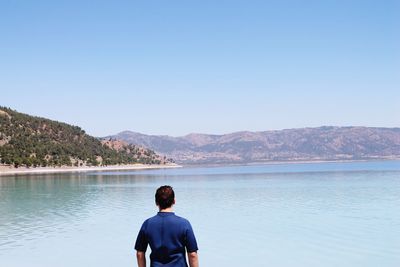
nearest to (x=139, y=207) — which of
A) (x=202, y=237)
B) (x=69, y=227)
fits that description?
(x=69, y=227)

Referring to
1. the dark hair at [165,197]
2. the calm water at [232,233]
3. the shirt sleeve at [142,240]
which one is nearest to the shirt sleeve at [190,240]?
the dark hair at [165,197]

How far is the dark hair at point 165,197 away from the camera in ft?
23.1

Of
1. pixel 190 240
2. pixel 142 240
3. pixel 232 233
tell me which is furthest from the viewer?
pixel 232 233

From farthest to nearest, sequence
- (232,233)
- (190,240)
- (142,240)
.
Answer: (232,233), (142,240), (190,240)

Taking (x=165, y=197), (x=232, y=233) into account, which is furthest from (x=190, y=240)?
(x=232, y=233)

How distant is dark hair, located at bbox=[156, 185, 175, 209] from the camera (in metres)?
7.05

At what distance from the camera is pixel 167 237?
710 centimetres

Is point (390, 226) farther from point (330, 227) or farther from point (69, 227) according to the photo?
point (69, 227)

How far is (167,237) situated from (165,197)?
535mm

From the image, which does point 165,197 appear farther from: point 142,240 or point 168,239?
point 142,240

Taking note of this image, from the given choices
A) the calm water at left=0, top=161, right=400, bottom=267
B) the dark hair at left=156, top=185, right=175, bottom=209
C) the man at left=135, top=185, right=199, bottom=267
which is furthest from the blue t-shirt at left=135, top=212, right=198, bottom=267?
the calm water at left=0, top=161, right=400, bottom=267

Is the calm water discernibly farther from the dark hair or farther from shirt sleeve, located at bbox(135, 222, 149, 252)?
the dark hair

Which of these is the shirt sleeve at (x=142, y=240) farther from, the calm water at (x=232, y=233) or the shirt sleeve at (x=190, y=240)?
the calm water at (x=232, y=233)

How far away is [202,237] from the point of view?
26156mm
